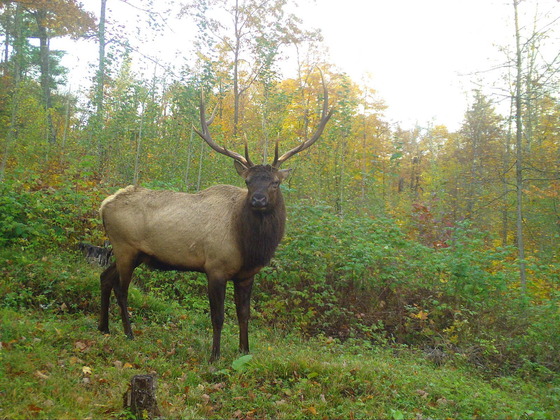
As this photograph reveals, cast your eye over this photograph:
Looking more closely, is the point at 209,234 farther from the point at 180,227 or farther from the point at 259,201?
the point at 259,201

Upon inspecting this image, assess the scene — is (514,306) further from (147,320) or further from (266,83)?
(266,83)

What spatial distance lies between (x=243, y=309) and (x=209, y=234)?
1051mm

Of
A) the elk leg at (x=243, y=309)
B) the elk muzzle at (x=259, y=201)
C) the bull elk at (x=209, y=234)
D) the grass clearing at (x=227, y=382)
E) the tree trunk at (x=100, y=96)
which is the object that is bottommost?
the grass clearing at (x=227, y=382)

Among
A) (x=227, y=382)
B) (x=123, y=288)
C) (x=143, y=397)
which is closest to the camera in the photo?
(x=143, y=397)

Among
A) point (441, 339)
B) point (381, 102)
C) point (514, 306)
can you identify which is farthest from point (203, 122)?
point (381, 102)

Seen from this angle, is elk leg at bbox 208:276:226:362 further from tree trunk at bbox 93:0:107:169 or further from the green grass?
tree trunk at bbox 93:0:107:169

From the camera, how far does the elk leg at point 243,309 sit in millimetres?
5383

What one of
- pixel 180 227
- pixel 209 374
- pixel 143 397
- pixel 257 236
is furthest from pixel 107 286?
pixel 143 397

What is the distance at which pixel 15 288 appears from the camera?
6.20 meters

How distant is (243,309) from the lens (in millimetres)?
5473

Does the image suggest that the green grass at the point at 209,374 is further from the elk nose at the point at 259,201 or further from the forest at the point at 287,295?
the elk nose at the point at 259,201

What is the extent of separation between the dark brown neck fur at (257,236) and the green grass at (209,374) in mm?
1151

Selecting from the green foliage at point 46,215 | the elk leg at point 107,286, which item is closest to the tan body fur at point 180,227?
the elk leg at point 107,286

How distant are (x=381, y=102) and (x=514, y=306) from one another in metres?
17.3
